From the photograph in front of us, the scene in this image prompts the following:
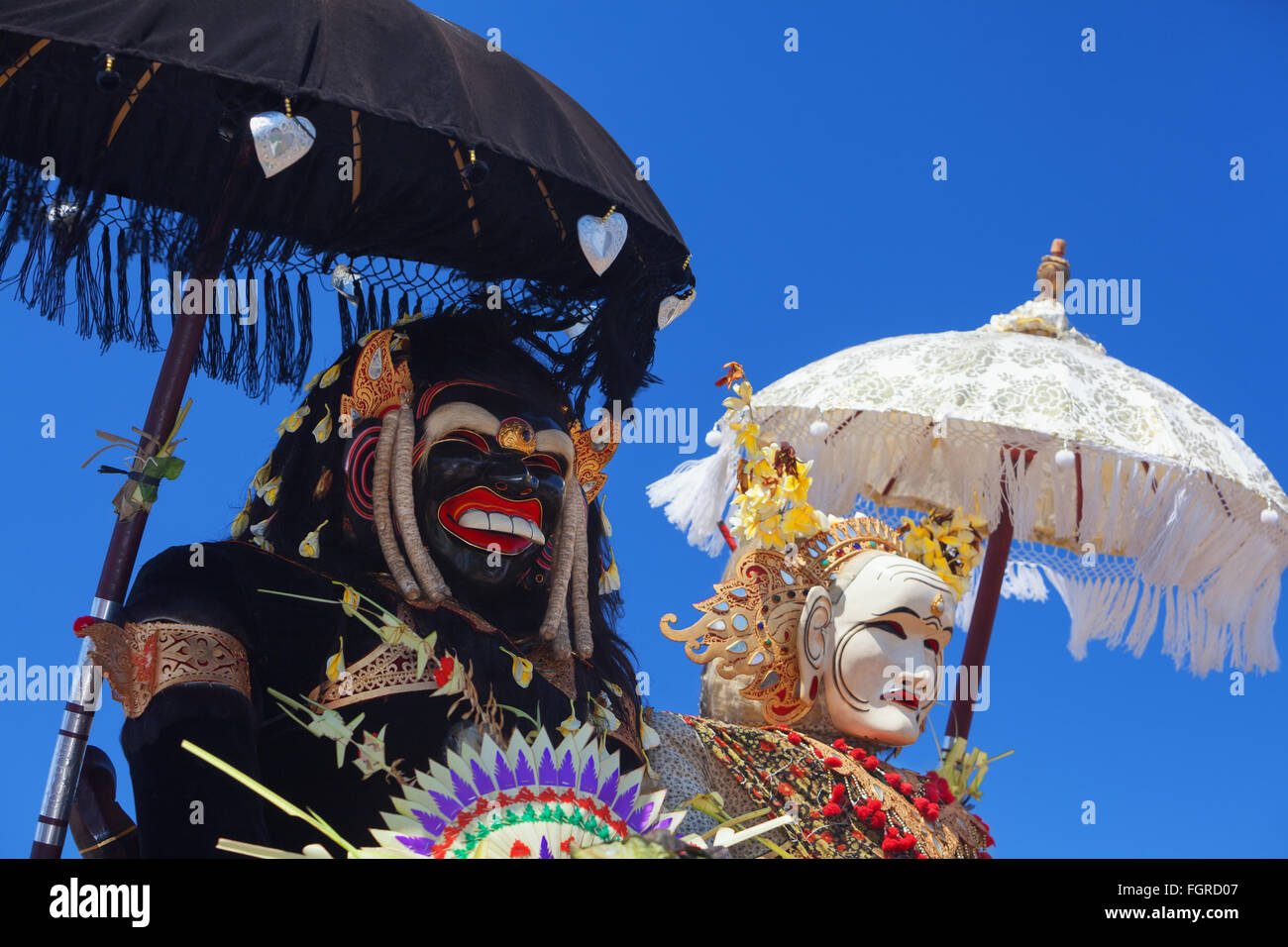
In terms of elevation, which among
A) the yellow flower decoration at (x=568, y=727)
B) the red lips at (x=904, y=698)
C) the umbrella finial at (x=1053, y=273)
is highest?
the umbrella finial at (x=1053, y=273)

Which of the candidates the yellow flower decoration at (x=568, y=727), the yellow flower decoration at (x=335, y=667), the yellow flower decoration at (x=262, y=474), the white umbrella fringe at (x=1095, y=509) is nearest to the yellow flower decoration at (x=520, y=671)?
the yellow flower decoration at (x=568, y=727)

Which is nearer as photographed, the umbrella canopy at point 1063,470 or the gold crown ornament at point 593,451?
the gold crown ornament at point 593,451

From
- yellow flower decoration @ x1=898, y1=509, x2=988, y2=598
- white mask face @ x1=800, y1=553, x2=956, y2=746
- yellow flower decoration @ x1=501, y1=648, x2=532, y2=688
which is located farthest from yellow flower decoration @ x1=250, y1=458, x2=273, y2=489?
yellow flower decoration @ x1=898, y1=509, x2=988, y2=598

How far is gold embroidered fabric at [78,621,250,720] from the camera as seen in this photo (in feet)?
10.5

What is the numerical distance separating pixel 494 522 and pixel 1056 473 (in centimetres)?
269

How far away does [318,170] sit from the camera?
3.85m

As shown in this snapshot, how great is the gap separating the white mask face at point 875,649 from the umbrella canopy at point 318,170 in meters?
1.13

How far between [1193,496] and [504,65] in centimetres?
340

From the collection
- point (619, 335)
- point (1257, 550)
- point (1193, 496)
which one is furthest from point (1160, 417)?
point (619, 335)

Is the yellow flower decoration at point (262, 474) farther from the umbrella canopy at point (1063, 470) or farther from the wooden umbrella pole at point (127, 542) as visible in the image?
the umbrella canopy at point (1063, 470)

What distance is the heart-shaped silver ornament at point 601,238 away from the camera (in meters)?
3.52

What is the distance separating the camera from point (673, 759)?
14.0ft

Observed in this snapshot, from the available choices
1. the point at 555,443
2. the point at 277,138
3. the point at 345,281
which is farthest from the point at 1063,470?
the point at 277,138

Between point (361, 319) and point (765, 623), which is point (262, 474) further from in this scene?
point (765, 623)
